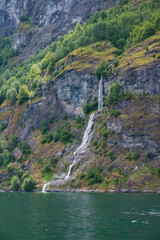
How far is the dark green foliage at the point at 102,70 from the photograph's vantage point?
11859 centimetres

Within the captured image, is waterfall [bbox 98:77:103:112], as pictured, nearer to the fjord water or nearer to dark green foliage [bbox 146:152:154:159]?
dark green foliage [bbox 146:152:154:159]

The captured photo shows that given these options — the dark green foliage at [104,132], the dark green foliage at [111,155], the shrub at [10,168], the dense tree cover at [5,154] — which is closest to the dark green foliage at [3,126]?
the dense tree cover at [5,154]

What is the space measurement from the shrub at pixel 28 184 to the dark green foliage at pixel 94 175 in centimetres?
2147

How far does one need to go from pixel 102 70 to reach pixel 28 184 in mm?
55612

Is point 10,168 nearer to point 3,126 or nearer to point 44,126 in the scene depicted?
point 44,126

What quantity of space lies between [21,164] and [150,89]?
58727mm

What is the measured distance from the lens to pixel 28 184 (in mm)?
97438

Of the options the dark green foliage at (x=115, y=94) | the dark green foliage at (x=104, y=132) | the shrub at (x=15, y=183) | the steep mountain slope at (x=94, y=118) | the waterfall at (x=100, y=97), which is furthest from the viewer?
the waterfall at (x=100, y=97)

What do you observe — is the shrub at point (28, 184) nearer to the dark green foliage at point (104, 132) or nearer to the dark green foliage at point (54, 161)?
the dark green foliage at point (54, 161)

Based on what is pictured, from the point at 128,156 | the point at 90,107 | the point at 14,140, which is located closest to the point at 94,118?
the point at 90,107

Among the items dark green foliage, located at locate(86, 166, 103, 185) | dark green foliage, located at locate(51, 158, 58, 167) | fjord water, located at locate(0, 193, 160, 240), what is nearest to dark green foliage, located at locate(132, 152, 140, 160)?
dark green foliage, located at locate(86, 166, 103, 185)

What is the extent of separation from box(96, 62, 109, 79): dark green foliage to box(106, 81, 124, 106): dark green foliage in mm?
13084

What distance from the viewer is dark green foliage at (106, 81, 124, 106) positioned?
104 meters

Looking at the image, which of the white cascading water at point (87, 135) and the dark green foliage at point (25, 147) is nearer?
the white cascading water at point (87, 135)
